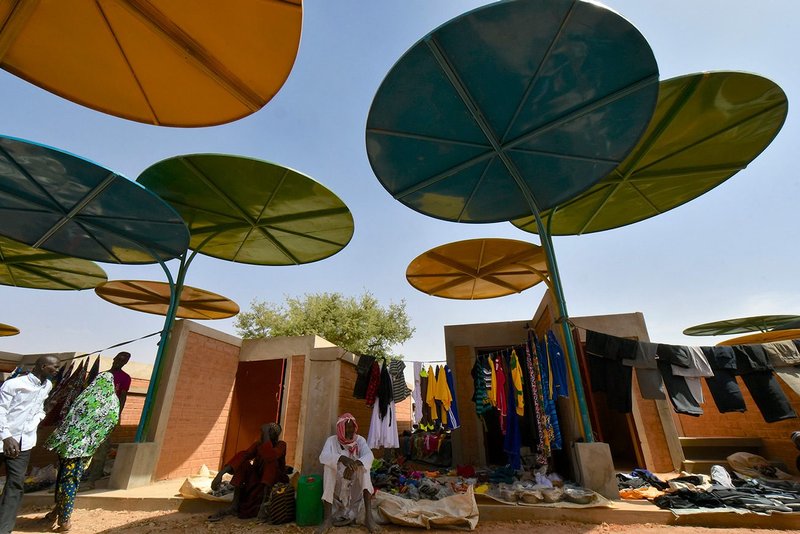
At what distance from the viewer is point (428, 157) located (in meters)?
6.11

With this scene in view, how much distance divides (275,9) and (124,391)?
7.96 meters

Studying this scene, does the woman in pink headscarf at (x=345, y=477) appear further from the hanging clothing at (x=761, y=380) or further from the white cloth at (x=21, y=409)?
the hanging clothing at (x=761, y=380)

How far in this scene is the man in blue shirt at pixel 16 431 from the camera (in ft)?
13.6

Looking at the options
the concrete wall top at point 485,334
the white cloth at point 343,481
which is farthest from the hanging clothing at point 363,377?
the concrete wall top at point 485,334

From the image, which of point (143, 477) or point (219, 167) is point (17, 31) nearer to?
point (219, 167)

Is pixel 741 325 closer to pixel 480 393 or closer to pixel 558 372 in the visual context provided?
pixel 558 372

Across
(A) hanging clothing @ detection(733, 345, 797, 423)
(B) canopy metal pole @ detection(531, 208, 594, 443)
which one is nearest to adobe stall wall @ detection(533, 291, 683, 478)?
(B) canopy metal pole @ detection(531, 208, 594, 443)

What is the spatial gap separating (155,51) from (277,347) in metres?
7.63

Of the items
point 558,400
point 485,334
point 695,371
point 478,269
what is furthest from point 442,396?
point 695,371

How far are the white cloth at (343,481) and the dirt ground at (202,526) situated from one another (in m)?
0.42

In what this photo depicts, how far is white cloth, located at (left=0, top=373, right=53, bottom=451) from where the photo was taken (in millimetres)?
4188

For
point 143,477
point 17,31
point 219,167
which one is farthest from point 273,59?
point 143,477

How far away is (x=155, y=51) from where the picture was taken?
461 cm

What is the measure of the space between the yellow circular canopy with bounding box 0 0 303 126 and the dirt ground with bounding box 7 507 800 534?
5.95 m
